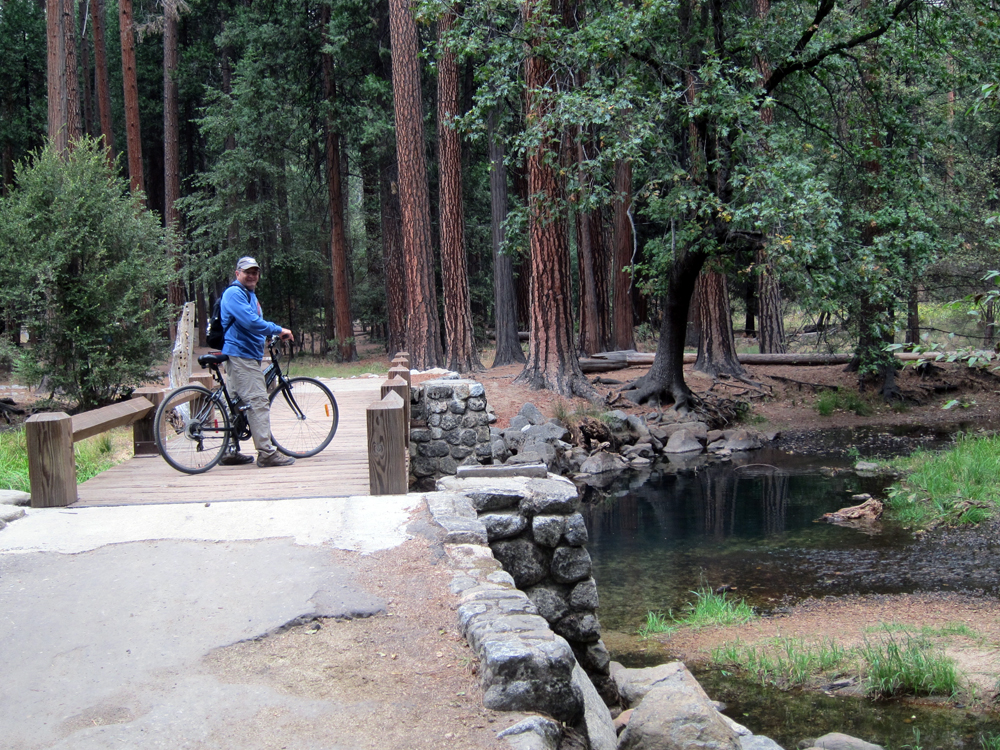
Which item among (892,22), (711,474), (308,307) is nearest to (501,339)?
(711,474)

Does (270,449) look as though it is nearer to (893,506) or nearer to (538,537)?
(538,537)

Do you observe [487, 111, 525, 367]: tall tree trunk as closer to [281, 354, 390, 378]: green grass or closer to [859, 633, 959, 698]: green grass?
[281, 354, 390, 378]: green grass

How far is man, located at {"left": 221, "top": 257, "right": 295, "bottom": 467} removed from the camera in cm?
724

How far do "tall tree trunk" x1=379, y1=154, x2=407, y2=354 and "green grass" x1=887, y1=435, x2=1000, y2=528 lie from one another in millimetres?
13987

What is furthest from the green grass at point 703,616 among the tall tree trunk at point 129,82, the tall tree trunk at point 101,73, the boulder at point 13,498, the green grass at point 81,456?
the tall tree trunk at point 101,73

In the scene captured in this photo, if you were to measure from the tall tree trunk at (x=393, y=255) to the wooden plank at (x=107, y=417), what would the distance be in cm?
1473

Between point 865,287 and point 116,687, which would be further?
point 865,287

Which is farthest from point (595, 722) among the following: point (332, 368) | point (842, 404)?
point (332, 368)

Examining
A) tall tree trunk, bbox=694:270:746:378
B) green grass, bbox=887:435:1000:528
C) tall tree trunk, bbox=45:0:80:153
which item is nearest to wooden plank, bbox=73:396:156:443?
green grass, bbox=887:435:1000:528

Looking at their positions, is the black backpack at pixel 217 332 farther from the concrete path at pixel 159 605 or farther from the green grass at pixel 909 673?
the green grass at pixel 909 673

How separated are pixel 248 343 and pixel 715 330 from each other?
47.9ft

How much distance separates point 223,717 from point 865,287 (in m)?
12.8

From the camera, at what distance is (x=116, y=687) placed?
3.54 meters

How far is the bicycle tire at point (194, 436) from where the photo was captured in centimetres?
745
